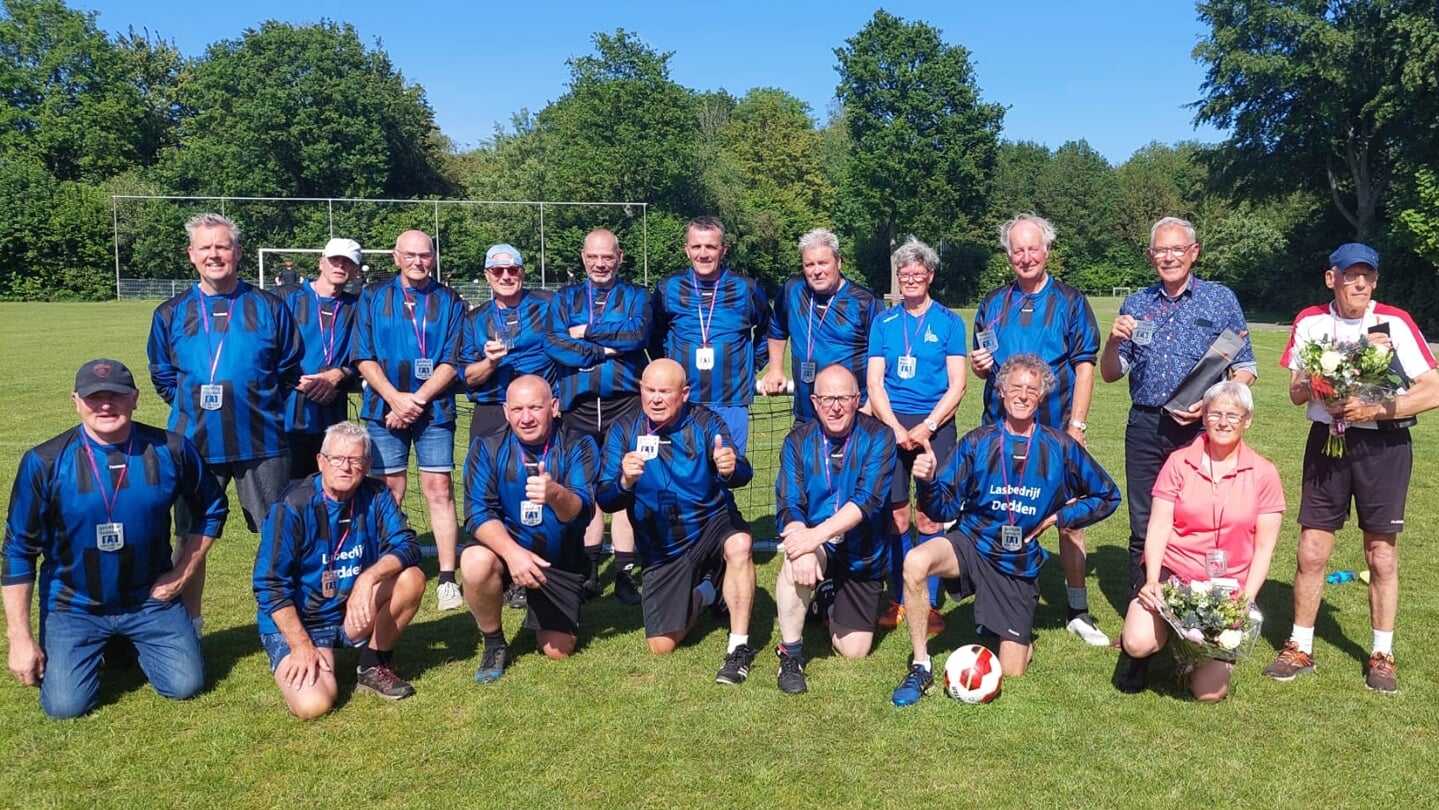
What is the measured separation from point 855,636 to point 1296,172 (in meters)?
37.2

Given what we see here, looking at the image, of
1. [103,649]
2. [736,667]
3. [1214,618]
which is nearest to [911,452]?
[736,667]

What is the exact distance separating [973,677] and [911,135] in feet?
165

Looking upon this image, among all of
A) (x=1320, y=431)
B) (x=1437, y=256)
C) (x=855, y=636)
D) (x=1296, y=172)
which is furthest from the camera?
(x=1296, y=172)

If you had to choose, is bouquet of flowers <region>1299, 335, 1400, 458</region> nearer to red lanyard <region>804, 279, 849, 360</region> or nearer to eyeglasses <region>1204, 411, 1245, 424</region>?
eyeglasses <region>1204, 411, 1245, 424</region>

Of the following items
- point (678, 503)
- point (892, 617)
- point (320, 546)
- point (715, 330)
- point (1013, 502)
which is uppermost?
point (715, 330)

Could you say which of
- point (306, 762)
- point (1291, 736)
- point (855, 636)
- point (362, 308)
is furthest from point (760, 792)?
point (362, 308)

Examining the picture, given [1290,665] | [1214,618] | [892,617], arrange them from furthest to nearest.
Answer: [892,617] < [1290,665] < [1214,618]

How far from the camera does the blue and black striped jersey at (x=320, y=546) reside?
451 centimetres

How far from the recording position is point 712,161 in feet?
176

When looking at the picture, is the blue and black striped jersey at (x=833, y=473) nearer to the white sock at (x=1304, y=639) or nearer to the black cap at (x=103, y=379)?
the white sock at (x=1304, y=639)

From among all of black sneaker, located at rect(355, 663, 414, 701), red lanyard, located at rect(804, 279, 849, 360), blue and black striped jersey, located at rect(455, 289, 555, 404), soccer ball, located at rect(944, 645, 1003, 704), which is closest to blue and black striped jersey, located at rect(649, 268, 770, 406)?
red lanyard, located at rect(804, 279, 849, 360)

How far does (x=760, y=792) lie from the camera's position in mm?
3863

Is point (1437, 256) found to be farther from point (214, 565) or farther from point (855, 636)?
point (214, 565)

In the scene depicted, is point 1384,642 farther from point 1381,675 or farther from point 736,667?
point 736,667
